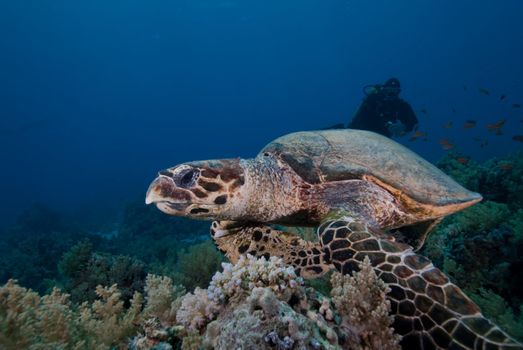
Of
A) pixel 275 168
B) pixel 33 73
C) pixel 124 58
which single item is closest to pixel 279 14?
pixel 124 58

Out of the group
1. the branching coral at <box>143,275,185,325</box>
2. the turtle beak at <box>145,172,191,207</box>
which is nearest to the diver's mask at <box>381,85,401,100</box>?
the turtle beak at <box>145,172,191,207</box>

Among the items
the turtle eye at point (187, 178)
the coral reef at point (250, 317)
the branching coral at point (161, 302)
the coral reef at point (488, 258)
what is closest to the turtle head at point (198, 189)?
the turtle eye at point (187, 178)

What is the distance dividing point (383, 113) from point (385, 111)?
0.11m

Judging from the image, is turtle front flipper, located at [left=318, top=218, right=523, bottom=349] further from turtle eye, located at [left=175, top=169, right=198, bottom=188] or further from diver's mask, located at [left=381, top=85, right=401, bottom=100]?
diver's mask, located at [left=381, top=85, right=401, bottom=100]

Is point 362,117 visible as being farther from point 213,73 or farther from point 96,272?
point 213,73

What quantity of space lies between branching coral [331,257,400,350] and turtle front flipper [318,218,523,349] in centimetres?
13

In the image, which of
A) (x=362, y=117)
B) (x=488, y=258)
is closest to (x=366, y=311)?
(x=488, y=258)

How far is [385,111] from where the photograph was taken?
478 inches

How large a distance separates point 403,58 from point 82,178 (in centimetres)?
12370

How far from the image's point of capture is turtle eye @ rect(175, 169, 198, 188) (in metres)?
2.48

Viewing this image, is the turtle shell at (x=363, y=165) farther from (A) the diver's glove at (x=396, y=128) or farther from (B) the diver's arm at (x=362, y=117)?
(B) the diver's arm at (x=362, y=117)

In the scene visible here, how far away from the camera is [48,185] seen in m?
81.9

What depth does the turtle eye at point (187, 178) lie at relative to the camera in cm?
248

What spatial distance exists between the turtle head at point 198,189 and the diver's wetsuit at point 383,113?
10.4 metres
